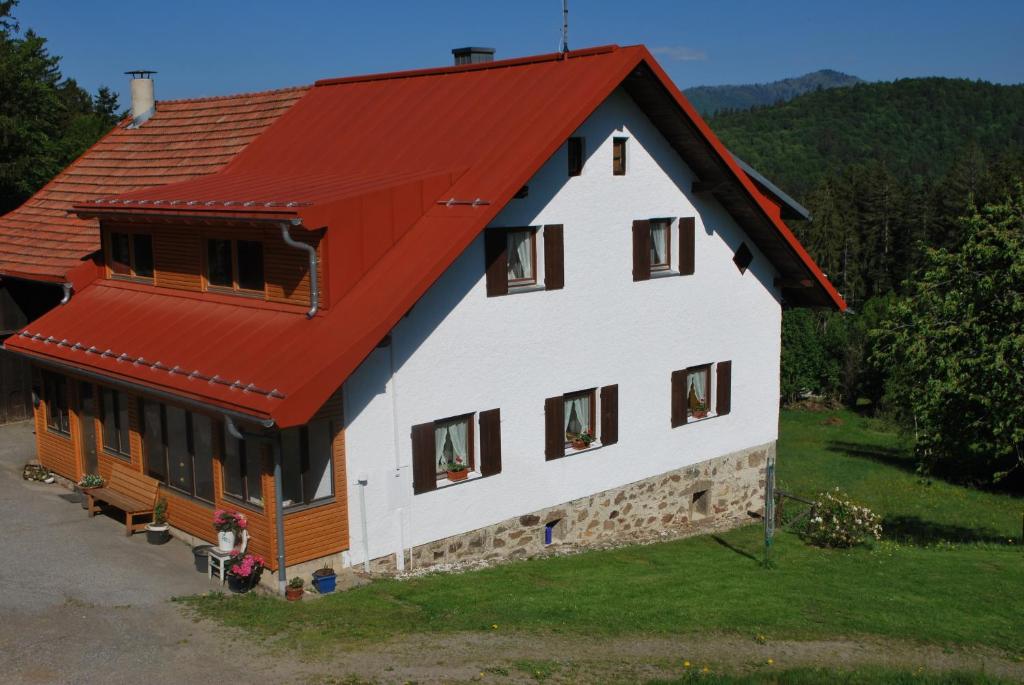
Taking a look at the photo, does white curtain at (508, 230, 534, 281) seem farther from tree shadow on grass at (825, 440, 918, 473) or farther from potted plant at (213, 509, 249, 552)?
tree shadow on grass at (825, 440, 918, 473)

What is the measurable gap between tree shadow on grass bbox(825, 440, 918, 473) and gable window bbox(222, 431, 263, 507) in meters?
36.3

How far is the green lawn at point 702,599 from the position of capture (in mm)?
13914

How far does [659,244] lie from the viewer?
20609 millimetres

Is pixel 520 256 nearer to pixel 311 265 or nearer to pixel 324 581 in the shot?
pixel 311 265

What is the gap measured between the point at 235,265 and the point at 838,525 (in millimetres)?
12671

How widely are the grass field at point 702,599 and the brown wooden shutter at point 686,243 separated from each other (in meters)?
5.60

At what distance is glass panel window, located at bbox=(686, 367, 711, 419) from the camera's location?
70.9 feet

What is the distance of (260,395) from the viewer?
1414cm

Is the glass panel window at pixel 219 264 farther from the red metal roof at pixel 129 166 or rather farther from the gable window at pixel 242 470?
the red metal roof at pixel 129 166

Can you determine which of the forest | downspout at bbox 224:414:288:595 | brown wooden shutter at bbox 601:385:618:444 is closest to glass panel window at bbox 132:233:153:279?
downspout at bbox 224:414:288:595

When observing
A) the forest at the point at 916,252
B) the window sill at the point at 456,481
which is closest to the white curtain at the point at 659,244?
the forest at the point at 916,252

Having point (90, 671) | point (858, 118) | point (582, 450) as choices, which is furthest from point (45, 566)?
point (858, 118)

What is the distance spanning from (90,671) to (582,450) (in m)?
9.68

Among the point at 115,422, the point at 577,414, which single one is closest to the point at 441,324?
the point at 577,414
